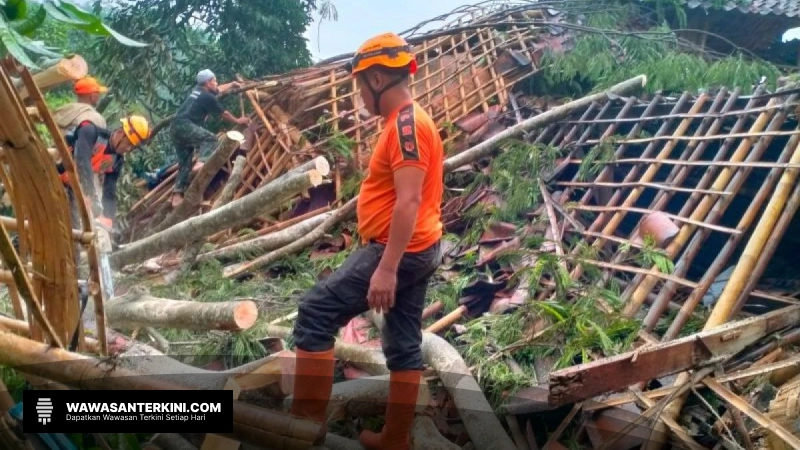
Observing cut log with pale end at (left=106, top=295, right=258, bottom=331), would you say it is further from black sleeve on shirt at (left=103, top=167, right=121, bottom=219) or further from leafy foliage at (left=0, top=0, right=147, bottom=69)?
black sleeve on shirt at (left=103, top=167, right=121, bottom=219)

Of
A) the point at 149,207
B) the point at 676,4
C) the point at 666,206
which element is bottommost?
the point at 149,207

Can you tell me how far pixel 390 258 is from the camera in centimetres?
228

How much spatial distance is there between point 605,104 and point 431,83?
2.01m

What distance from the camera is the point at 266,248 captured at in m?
5.53

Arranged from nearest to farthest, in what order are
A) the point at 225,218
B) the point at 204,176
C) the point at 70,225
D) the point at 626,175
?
the point at 70,225
the point at 225,218
the point at 626,175
the point at 204,176

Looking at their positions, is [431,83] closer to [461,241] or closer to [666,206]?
[461,241]

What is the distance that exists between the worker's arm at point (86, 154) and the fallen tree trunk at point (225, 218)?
1.39 ft

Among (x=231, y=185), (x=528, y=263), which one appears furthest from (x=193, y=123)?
(x=528, y=263)

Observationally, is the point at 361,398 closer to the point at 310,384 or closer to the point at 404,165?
the point at 310,384

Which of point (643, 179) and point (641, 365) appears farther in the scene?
point (643, 179)

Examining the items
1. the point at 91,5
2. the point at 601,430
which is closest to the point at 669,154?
the point at 601,430

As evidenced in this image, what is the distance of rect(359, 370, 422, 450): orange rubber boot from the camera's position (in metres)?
2.37

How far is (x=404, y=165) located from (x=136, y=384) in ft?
3.32

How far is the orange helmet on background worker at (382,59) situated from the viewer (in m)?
2.38
